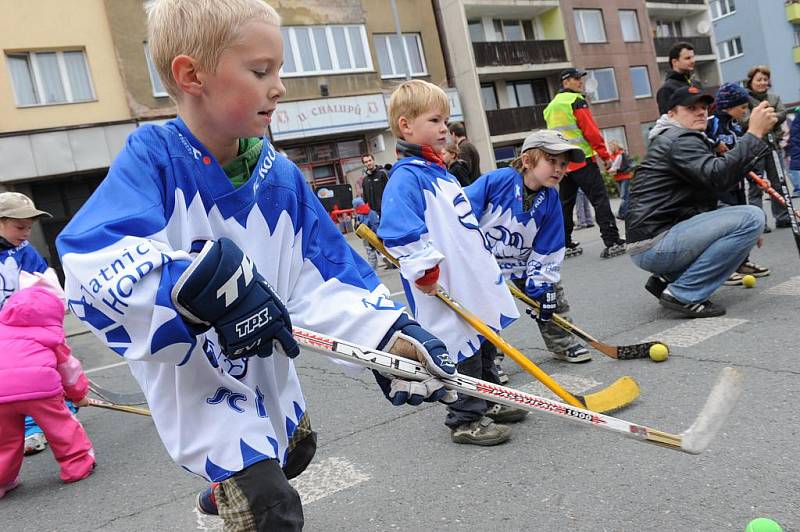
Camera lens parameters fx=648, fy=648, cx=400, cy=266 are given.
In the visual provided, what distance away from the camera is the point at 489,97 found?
82.4 ft

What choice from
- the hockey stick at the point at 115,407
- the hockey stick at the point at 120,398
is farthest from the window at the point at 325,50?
the hockey stick at the point at 115,407

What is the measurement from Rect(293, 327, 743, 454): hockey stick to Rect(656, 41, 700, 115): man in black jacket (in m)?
4.71

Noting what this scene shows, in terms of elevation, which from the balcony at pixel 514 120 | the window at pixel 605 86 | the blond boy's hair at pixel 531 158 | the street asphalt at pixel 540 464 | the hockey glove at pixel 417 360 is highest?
the window at pixel 605 86

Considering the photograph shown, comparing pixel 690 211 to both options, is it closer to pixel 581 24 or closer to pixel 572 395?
pixel 572 395

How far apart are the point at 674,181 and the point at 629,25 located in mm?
27757

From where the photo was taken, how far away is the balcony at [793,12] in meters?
37.0

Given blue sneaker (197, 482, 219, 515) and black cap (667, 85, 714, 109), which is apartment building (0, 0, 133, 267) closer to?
black cap (667, 85, 714, 109)

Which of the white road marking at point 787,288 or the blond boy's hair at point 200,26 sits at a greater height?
the blond boy's hair at point 200,26

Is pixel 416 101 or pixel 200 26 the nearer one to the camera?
pixel 200 26

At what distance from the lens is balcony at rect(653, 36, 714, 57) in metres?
30.5

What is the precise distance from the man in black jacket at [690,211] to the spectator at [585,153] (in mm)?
2619

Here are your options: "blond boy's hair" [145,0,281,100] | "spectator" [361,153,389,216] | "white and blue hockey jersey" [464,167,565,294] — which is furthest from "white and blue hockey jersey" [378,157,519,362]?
"spectator" [361,153,389,216]

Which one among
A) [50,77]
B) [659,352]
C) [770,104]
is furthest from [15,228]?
[50,77]

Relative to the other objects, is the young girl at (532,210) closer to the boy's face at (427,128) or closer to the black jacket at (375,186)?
the boy's face at (427,128)
